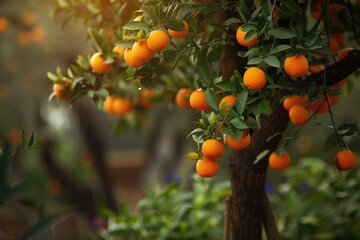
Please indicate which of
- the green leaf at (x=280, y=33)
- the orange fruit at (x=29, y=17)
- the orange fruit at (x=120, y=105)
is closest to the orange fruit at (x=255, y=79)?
the green leaf at (x=280, y=33)

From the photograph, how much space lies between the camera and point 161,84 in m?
2.53

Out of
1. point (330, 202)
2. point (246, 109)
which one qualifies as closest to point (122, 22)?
point (246, 109)

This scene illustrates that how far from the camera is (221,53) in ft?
6.07

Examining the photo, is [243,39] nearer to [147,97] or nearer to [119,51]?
[119,51]

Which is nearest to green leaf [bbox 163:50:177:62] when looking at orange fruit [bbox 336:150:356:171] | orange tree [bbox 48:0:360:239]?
orange tree [bbox 48:0:360:239]

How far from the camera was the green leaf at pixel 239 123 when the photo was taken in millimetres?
1491

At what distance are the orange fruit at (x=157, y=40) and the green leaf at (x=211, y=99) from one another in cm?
18

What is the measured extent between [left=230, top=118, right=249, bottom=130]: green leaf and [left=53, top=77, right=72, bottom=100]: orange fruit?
2.57 ft

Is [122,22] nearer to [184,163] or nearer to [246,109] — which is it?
[246,109]

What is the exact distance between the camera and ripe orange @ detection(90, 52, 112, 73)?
196 cm

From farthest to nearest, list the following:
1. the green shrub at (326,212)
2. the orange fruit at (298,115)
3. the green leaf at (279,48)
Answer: the green shrub at (326,212)
the orange fruit at (298,115)
the green leaf at (279,48)

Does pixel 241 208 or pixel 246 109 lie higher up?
pixel 246 109

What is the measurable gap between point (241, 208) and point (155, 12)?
81cm

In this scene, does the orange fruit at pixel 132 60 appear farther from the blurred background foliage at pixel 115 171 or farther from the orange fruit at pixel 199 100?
the blurred background foliage at pixel 115 171
